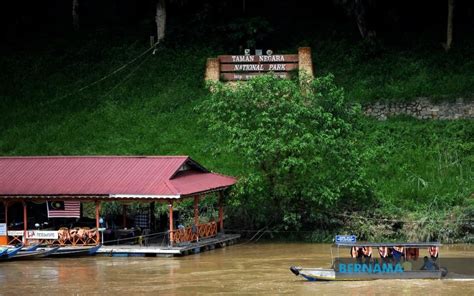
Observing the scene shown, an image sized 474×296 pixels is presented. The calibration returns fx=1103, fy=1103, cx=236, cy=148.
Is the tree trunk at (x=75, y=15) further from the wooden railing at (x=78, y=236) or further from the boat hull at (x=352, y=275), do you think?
the boat hull at (x=352, y=275)

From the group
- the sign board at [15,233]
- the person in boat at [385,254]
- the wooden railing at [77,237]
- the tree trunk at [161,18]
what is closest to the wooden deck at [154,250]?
the wooden railing at [77,237]

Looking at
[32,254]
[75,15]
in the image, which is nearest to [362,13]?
[75,15]

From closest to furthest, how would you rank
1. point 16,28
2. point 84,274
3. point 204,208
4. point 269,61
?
point 84,274 → point 204,208 → point 269,61 → point 16,28

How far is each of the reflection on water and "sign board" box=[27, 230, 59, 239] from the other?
1.36 meters

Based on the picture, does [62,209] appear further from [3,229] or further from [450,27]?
[450,27]

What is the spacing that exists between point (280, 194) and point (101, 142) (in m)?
12.5

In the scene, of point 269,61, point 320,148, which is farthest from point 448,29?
point 320,148

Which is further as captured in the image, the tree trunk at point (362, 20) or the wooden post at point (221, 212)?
the tree trunk at point (362, 20)

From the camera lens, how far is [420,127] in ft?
164

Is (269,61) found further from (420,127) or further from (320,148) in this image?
(320,148)

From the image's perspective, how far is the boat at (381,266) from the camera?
33438mm

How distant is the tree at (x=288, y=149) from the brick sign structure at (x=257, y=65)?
33.5 ft

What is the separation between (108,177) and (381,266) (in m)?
12.3

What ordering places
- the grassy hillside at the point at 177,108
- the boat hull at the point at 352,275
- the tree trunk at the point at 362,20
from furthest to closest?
the tree trunk at the point at 362,20 → the grassy hillside at the point at 177,108 → the boat hull at the point at 352,275
